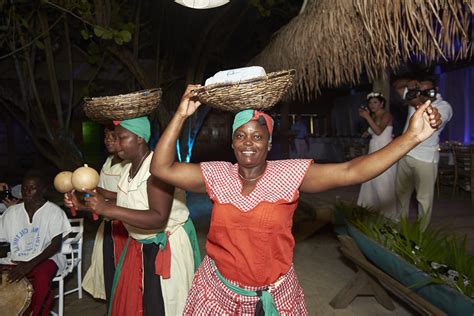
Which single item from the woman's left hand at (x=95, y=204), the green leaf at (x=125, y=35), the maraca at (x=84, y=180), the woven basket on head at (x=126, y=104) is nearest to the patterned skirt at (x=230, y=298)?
the woman's left hand at (x=95, y=204)

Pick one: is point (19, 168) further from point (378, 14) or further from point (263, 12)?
point (378, 14)

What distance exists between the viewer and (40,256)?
3113 mm

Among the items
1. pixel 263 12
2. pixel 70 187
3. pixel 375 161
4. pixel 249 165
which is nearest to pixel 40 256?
pixel 70 187

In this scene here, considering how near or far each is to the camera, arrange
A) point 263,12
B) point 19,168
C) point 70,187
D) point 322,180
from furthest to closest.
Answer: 1. point 19,168
2. point 263,12
3. point 70,187
4. point 322,180

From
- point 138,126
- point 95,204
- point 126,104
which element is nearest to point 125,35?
point 138,126

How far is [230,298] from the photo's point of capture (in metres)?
Result: 1.94

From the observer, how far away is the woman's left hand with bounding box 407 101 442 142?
167 centimetres

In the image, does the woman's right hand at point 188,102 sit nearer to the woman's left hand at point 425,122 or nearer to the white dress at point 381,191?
the woman's left hand at point 425,122

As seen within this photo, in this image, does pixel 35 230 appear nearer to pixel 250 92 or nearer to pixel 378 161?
pixel 250 92

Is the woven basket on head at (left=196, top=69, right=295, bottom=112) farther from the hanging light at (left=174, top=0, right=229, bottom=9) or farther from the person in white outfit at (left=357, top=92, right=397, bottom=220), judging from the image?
the person in white outfit at (left=357, top=92, right=397, bottom=220)

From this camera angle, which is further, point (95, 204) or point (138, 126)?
→ point (138, 126)

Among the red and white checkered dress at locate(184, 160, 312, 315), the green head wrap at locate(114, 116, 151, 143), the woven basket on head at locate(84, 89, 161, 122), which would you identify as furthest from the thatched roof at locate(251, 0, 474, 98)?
the green head wrap at locate(114, 116, 151, 143)

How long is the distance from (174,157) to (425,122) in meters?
1.22

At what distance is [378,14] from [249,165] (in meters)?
1.54
